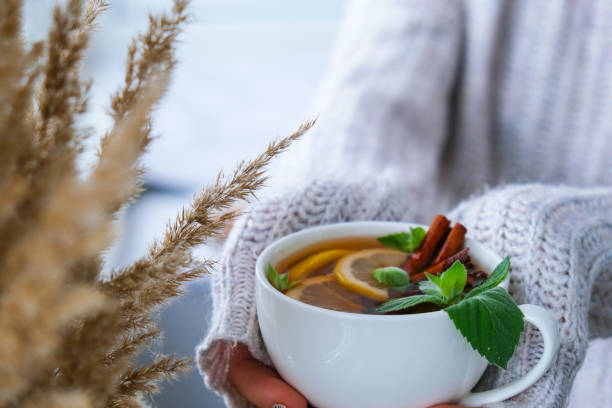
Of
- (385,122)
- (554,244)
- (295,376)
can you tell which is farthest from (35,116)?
(385,122)

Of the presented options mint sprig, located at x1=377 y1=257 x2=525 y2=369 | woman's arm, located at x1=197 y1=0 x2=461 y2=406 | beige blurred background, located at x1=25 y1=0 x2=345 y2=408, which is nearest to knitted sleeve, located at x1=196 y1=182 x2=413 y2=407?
woman's arm, located at x1=197 y1=0 x2=461 y2=406

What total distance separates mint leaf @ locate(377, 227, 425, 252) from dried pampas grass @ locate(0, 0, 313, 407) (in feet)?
0.54

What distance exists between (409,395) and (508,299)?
0.25 feet

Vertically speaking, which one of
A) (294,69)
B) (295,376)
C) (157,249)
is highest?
(157,249)

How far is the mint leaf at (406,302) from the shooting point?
12.1 inches

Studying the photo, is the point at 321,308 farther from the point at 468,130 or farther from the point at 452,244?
the point at 468,130

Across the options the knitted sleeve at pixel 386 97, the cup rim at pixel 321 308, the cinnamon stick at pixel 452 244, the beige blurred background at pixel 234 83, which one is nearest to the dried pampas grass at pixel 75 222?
the cup rim at pixel 321 308

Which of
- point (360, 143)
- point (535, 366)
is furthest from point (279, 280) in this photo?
point (360, 143)

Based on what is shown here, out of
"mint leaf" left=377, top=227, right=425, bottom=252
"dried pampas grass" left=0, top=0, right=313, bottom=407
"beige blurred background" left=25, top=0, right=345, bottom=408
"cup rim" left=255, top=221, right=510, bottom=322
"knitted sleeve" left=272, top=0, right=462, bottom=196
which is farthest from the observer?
"beige blurred background" left=25, top=0, right=345, bottom=408

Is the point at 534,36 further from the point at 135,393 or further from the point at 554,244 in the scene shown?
the point at 135,393

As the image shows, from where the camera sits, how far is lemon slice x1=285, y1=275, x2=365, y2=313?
0.33 metres

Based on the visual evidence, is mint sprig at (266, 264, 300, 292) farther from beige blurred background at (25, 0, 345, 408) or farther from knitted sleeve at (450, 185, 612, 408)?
beige blurred background at (25, 0, 345, 408)

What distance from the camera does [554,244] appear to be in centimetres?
40

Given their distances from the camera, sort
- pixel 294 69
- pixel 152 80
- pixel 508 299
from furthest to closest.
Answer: pixel 294 69, pixel 508 299, pixel 152 80
